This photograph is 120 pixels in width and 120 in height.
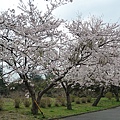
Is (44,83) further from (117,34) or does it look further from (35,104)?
(117,34)

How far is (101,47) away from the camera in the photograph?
510 inches

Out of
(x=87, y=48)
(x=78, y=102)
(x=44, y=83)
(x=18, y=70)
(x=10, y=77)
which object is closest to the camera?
(x=18, y=70)

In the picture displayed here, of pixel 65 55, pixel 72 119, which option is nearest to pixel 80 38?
pixel 65 55

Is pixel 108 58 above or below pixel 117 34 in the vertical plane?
below

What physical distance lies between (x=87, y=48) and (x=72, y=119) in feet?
12.4

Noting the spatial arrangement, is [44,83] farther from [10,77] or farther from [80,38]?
[80,38]

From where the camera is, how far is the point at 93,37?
40.1 feet

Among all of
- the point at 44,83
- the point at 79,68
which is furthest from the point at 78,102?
the point at 79,68

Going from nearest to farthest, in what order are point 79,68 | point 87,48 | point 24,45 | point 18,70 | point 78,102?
1. point 24,45
2. point 18,70
3. point 87,48
4. point 79,68
5. point 78,102

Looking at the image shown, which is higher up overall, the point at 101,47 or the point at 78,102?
the point at 101,47

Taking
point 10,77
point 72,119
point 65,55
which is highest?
point 65,55

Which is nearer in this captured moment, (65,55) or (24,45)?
(24,45)

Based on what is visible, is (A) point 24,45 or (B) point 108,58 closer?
(A) point 24,45

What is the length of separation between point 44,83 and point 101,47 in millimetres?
7271
